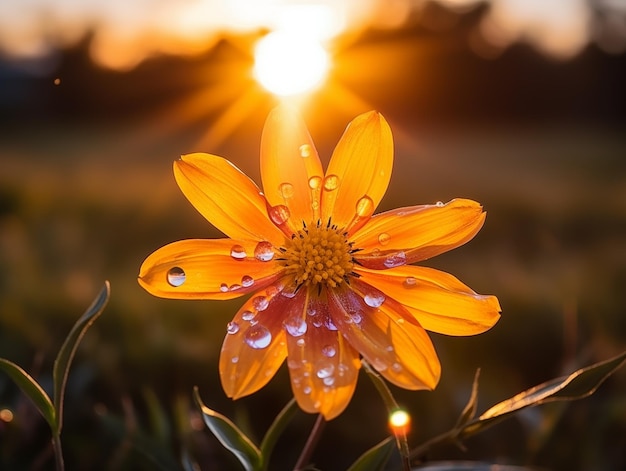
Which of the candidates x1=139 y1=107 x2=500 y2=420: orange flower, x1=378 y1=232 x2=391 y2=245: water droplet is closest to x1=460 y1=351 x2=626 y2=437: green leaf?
x1=139 y1=107 x2=500 y2=420: orange flower

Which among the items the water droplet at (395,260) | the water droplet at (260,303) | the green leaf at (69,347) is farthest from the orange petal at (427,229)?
the green leaf at (69,347)

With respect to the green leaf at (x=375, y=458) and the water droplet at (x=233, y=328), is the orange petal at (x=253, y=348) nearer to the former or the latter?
the water droplet at (x=233, y=328)

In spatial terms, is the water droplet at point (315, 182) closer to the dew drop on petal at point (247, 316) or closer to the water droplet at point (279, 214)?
the water droplet at point (279, 214)

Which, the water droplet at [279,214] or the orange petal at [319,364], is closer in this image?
the orange petal at [319,364]

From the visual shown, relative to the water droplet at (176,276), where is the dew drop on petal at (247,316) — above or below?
below

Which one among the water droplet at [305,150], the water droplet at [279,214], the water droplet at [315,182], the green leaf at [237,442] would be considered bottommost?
the green leaf at [237,442]

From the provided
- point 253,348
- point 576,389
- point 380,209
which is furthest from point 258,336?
point 380,209

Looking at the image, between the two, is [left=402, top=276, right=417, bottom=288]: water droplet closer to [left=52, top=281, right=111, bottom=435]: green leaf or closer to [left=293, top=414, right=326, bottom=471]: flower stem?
[left=293, top=414, right=326, bottom=471]: flower stem

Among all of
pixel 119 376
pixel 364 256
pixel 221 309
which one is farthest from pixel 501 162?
pixel 364 256
